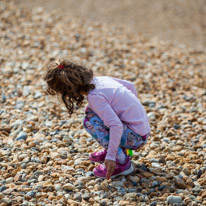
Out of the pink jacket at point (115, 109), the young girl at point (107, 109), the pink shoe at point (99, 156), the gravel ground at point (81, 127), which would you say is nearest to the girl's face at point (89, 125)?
the young girl at point (107, 109)

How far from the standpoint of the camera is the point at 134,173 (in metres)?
3.01

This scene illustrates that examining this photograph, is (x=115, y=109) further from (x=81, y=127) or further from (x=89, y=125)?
(x=81, y=127)

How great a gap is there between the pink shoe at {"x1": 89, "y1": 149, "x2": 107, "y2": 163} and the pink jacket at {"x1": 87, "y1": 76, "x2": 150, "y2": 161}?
399mm

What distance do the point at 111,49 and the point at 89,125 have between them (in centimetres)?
358

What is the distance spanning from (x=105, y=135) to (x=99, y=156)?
37 cm

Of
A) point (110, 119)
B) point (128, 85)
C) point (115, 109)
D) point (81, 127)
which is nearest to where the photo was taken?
point (110, 119)

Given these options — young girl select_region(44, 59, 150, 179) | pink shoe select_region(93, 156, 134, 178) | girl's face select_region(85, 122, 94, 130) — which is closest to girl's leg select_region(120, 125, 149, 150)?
young girl select_region(44, 59, 150, 179)

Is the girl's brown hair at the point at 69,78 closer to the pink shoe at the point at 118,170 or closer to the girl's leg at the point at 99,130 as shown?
the girl's leg at the point at 99,130

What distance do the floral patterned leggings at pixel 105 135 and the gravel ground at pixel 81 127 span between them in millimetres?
286

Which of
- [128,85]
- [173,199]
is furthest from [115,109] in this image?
[173,199]

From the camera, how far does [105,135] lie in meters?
2.79

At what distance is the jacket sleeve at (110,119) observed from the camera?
2.60 meters

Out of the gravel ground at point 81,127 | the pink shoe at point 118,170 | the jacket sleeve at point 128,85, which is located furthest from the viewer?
the jacket sleeve at point 128,85

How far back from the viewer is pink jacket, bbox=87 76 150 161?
103 inches
